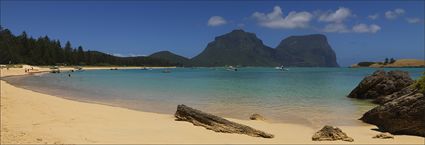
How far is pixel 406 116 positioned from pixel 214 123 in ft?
22.1

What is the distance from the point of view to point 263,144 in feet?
36.8

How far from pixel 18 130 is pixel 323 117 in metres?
13.5

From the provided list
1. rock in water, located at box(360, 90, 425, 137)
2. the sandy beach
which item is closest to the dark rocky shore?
rock in water, located at box(360, 90, 425, 137)

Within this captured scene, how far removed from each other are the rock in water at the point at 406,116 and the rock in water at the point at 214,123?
4.96 metres

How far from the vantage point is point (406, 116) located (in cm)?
1406

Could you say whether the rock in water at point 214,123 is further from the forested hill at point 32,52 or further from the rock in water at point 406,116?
the forested hill at point 32,52

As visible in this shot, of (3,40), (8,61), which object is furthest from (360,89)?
(3,40)

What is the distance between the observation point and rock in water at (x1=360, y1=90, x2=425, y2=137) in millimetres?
13672

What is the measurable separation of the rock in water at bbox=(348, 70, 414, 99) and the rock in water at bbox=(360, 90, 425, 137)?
15386 millimetres

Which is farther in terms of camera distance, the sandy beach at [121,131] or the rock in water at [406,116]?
the rock in water at [406,116]

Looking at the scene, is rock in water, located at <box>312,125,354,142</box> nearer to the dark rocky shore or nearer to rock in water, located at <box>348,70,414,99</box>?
the dark rocky shore

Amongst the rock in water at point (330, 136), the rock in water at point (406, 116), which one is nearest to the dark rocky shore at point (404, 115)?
the rock in water at point (406, 116)

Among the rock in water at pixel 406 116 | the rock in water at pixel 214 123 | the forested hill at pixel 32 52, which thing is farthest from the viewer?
the forested hill at pixel 32 52

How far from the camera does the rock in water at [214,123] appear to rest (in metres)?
12.8
